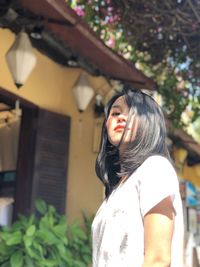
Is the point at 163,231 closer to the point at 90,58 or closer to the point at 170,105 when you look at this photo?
the point at 90,58

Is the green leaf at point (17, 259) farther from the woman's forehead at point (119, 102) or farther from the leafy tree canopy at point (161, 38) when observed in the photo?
the leafy tree canopy at point (161, 38)

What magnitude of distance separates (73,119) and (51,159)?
604 mm

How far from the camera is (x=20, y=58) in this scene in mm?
4305

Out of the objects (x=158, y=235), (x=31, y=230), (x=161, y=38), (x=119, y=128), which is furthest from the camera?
(x=161, y=38)

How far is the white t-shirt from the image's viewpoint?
167 centimetres

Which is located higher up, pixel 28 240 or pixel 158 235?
pixel 158 235

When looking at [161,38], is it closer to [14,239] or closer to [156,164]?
[14,239]

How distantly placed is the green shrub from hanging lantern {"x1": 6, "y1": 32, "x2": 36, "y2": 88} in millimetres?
1234

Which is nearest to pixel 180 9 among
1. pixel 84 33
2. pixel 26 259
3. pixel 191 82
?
pixel 191 82

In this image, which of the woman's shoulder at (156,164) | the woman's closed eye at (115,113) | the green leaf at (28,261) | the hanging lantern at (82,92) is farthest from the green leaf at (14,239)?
the woman's shoulder at (156,164)

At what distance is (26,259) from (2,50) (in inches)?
79.1

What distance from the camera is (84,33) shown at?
3994 mm

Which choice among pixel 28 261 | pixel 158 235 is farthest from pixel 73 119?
pixel 158 235

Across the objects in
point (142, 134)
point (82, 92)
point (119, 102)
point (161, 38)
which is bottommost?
point (142, 134)
